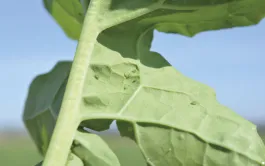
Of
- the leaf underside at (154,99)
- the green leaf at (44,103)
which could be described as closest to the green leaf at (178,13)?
the leaf underside at (154,99)

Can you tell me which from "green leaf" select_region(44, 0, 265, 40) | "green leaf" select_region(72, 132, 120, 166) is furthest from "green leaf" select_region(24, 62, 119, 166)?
"green leaf" select_region(44, 0, 265, 40)

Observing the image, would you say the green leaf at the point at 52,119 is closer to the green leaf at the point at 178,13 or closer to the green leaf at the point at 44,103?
the green leaf at the point at 44,103

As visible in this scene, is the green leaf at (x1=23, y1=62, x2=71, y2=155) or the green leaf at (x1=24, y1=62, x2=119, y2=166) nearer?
the green leaf at (x1=24, y1=62, x2=119, y2=166)

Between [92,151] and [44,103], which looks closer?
[92,151]

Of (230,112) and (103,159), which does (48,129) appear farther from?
(230,112)

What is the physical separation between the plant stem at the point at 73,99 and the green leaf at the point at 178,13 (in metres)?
0.02

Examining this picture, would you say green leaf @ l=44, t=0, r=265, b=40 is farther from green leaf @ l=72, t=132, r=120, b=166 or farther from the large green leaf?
green leaf @ l=72, t=132, r=120, b=166

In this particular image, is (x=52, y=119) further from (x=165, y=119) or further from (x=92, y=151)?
(x=165, y=119)

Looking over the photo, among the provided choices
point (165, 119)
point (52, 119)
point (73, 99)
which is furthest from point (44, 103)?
point (165, 119)

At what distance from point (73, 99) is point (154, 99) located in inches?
6.9

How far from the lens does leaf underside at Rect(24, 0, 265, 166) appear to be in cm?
106

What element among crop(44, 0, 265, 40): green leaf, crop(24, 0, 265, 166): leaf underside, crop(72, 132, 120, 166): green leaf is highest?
crop(44, 0, 265, 40): green leaf

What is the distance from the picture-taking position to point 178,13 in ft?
3.84

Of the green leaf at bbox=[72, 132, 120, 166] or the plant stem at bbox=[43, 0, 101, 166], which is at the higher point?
the plant stem at bbox=[43, 0, 101, 166]
